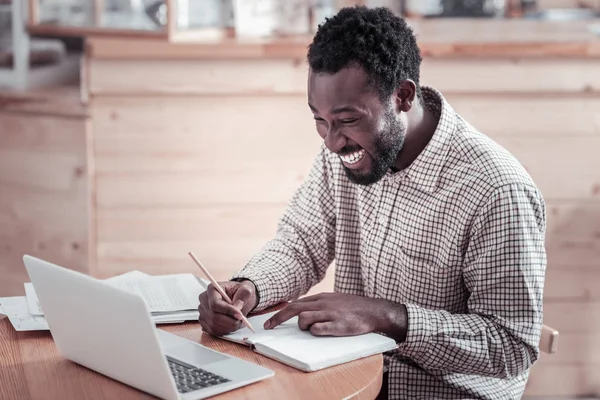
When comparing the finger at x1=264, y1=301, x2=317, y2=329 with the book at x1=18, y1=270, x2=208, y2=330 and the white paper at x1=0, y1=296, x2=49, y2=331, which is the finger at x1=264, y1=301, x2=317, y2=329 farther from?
the white paper at x1=0, y1=296, x2=49, y2=331

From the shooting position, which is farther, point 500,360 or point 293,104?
point 293,104

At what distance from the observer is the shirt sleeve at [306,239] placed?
6.06ft

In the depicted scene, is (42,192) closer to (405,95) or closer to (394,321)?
(405,95)

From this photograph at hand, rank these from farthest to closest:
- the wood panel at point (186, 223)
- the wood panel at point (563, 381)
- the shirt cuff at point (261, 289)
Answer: the wood panel at point (563, 381) → the wood panel at point (186, 223) → the shirt cuff at point (261, 289)

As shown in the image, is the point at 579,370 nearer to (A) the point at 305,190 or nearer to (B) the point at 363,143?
(A) the point at 305,190

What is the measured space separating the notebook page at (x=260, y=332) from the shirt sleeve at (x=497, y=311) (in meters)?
0.20

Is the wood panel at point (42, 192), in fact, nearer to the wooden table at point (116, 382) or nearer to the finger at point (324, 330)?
the wooden table at point (116, 382)

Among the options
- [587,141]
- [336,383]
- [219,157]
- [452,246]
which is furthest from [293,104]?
[336,383]

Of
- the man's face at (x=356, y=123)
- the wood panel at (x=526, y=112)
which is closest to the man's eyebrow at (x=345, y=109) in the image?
the man's face at (x=356, y=123)

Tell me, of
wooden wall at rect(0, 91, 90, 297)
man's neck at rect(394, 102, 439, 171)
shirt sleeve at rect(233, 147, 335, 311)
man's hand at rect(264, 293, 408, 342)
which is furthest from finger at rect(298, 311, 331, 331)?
wooden wall at rect(0, 91, 90, 297)

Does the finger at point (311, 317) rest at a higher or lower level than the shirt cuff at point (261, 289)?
higher

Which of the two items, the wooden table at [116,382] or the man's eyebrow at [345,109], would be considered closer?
the wooden table at [116,382]

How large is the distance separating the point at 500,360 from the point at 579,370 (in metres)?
1.42

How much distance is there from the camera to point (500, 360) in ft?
5.10
